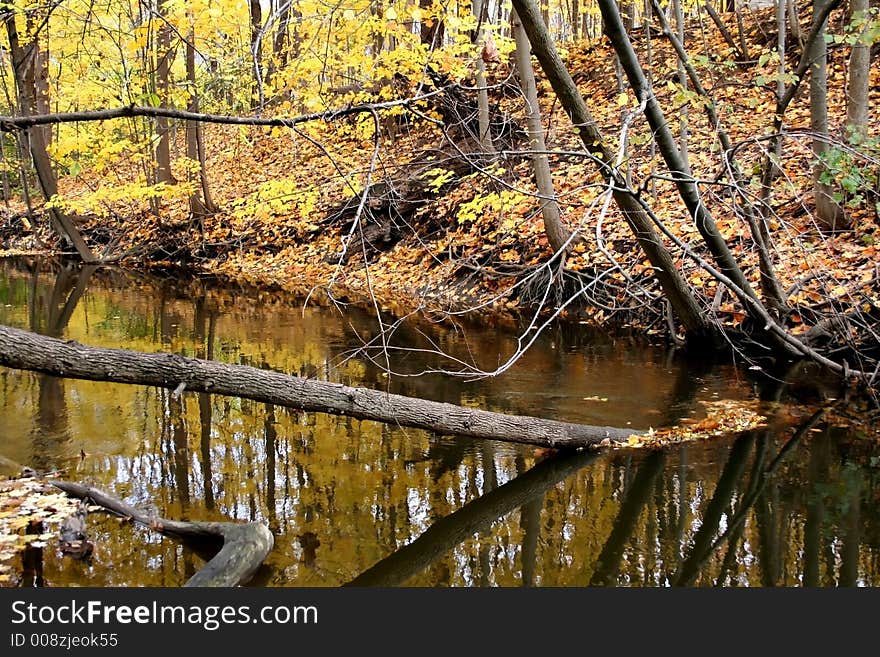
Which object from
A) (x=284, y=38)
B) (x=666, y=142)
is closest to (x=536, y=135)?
(x=666, y=142)

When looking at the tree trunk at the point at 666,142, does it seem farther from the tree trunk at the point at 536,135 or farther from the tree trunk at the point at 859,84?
the tree trunk at the point at 536,135

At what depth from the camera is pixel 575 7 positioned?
21.1 m

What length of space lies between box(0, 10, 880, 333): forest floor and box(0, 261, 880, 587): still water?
1.28m

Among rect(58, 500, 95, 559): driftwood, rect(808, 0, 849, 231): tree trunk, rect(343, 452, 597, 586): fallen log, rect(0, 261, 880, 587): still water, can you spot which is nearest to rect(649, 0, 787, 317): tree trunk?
rect(808, 0, 849, 231): tree trunk

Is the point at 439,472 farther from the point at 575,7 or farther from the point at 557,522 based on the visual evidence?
the point at 575,7

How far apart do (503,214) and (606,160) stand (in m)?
6.83

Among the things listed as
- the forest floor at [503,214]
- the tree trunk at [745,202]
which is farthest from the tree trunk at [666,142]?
the tree trunk at [745,202]

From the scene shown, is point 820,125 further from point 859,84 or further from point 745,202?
point 745,202

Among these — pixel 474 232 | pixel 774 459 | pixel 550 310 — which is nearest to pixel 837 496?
pixel 774 459

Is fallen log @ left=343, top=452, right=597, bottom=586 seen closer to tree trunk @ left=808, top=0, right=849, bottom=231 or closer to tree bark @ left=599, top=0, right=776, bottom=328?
tree bark @ left=599, top=0, right=776, bottom=328

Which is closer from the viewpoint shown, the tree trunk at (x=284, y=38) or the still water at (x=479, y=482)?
the still water at (x=479, y=482)

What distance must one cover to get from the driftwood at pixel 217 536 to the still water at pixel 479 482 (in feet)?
0.32

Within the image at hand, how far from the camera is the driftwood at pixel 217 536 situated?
4.00 metres

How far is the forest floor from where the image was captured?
Result: 8.51 m
